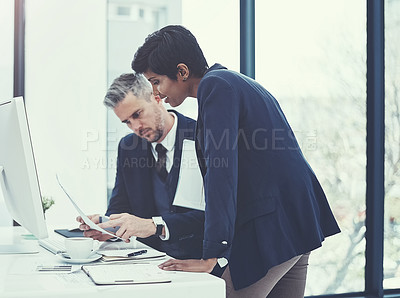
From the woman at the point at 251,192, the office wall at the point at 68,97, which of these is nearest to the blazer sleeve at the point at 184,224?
the woman at the point at 251,192

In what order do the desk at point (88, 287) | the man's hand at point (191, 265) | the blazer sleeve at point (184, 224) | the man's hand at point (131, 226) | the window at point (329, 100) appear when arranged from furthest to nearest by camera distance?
the window at point (329, 100) → the blazer sleeve at point (184, 224) → the man's hand at point (131, 226) → the man's hand at point (191, 265) → the desk at point (88, 287)

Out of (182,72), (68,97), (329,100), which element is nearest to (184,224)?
(182,72)

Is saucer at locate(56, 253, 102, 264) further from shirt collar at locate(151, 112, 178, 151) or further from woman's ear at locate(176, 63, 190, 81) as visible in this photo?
shirt collar at locate(151, 112, 178, 151)

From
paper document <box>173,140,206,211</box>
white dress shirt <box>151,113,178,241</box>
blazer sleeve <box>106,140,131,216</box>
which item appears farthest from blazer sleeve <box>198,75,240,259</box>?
blazer sleeve <box>106,140,131,216</box>

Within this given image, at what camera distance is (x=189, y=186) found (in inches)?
84.2

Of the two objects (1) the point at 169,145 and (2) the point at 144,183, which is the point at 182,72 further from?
(2) the point at 144,183

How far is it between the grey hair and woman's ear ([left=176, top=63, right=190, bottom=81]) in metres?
0.66

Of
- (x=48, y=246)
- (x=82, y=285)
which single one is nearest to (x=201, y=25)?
(x=48, y=246)

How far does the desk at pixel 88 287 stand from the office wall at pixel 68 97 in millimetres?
1977

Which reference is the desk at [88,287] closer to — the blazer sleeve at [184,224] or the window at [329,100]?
the blazer sleeve at [184,224]

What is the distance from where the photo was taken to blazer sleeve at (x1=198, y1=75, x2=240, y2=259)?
1397 millimetres

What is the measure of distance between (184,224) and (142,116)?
679 mm

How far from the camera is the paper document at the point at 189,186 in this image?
2.10 meters

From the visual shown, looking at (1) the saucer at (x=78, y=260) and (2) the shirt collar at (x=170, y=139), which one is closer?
(1) the saucer at (x=78, y=260)
